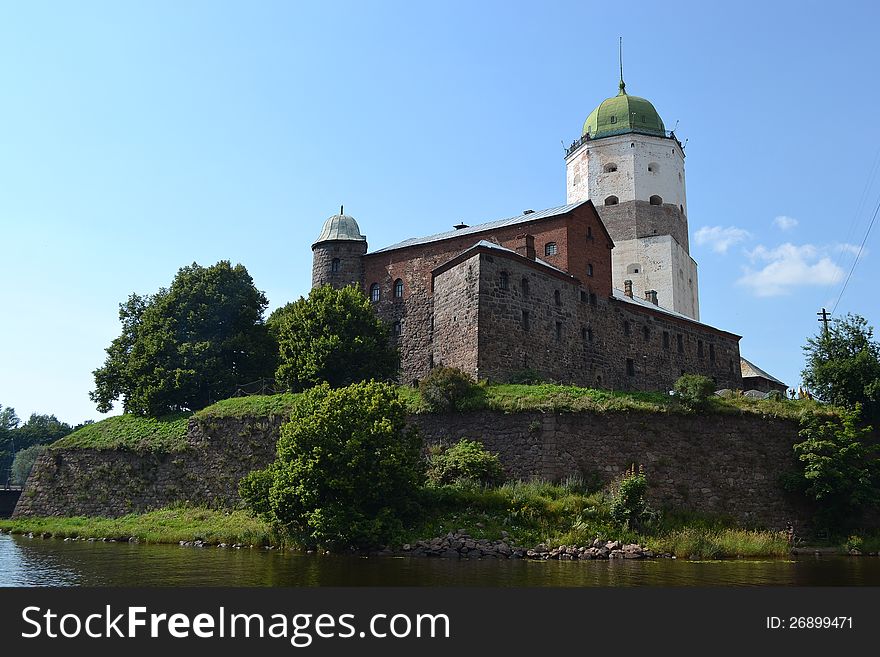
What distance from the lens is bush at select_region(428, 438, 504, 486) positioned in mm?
33531

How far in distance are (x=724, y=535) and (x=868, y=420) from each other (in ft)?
44.6

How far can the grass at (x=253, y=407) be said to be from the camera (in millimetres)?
40916

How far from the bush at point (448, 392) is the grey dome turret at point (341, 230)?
2265 centimetres

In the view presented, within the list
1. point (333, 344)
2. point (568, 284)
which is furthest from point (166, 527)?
point (568, 284)

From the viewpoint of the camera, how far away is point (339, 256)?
187ft

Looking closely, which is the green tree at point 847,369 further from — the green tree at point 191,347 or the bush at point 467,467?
the green tree at point 191,347

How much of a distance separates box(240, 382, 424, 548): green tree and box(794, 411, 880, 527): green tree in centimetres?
1880

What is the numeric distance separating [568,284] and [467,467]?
59.7 ft

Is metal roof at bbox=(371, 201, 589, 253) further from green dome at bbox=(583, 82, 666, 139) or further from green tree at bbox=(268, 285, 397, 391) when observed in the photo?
green dome at bbox=(583, 82, 666, 139)

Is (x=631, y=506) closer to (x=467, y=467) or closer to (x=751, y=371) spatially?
(x=467, y=467)

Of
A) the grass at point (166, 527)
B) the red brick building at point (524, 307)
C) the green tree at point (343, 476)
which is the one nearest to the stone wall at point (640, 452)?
the grass at point (166, 527)

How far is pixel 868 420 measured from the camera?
39.7m

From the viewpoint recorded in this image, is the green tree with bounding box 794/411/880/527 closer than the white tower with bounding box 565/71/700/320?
Yes

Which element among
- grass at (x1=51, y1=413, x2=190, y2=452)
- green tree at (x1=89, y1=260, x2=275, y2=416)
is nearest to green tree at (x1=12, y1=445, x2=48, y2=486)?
green tree at (x1=89, y1=260, x2=275, y2=416)
